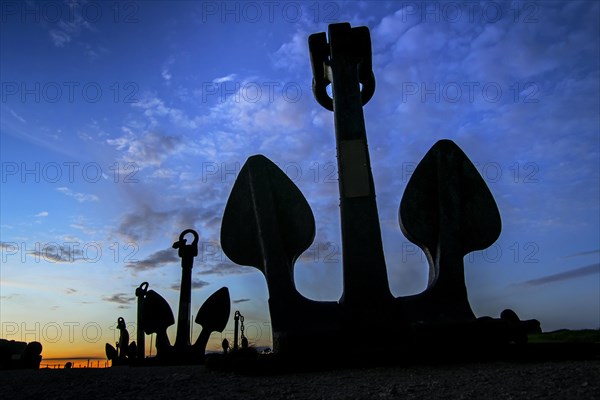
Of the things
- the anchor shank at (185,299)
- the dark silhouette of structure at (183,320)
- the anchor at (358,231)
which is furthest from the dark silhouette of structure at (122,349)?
the anchor at (358,231)

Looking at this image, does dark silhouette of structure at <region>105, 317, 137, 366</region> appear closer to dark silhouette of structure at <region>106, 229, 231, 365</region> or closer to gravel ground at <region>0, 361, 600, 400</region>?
dark silhouette of structure at <region>106, 229, 231, 365</region>

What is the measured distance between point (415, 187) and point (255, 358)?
229cm

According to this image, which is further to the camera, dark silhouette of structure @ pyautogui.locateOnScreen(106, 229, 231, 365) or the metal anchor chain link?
dark silhouette of structure @ pyautogui.locateOnScreen(106, 229, 231, 365)

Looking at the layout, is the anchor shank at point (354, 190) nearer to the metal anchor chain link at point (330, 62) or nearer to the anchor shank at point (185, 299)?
the metal anchor chain link at point (330, 62)

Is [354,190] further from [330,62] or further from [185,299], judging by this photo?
[185,299]

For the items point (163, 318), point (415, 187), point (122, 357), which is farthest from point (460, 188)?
point (122, 357)

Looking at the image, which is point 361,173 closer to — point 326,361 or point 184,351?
point 326,361

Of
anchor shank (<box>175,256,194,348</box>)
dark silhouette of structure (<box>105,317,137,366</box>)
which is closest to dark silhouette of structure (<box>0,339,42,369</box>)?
dark silhouette of structure (<box>105,317,137,366</box>)

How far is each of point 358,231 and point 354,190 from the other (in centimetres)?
40

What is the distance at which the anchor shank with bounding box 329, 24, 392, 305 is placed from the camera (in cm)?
438

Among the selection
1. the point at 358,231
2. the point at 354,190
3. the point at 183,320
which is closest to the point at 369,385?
the point at 358,231

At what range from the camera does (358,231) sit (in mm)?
4500

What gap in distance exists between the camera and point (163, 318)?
303 inches

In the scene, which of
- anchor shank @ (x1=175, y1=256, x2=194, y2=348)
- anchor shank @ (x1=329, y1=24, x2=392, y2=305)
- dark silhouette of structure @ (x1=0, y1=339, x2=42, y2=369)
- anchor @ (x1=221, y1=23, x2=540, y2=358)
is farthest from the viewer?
dark silhouette of structure @ (x1=0, y1=339, x2=42, y2=369)
